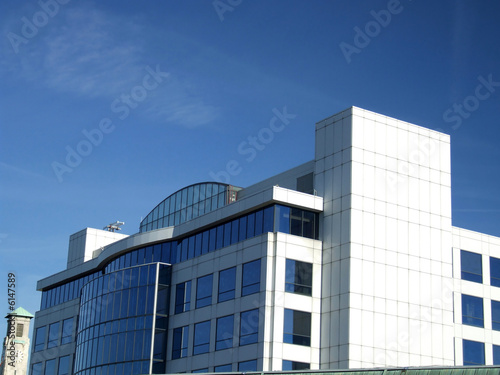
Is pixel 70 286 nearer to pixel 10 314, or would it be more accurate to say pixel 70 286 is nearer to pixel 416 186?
pixel 10 314

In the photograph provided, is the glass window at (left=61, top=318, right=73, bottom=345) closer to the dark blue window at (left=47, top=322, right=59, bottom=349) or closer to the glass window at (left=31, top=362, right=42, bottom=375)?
the dark blue window at (left=47, top=322, right=59, bottom=349)

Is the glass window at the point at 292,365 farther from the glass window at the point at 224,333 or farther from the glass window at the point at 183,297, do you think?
the glass window at the point at 183,297

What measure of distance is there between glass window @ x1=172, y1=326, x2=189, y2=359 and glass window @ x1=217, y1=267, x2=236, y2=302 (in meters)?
4.03

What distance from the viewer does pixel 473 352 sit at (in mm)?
57344

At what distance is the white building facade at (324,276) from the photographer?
165ft

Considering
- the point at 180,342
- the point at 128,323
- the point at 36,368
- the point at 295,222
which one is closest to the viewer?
the point at 295,222

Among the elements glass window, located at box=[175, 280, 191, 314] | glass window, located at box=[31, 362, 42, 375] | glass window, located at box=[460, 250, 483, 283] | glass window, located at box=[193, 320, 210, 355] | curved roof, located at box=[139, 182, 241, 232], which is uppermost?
curved roof, located at box=[139, 182, 241, 232]

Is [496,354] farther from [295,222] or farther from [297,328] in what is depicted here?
[295,222]

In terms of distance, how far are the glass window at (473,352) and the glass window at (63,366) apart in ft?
107

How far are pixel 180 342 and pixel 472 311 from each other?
20.4m

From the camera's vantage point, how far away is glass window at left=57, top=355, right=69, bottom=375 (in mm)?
70125

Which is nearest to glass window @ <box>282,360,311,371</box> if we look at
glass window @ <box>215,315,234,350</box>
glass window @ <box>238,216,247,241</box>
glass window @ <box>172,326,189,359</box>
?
glass window @ <box>215,315,234,350</box>

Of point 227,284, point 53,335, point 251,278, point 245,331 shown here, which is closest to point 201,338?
point 227,284

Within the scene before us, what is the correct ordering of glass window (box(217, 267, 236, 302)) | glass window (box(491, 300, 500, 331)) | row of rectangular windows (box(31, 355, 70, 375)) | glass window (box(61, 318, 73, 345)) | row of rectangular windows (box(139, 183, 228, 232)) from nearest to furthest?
glass window (box(217, 267, 236, 302)) < glass window (box(491, 300, 500, 331)) < row of rectangular windows (box(139, 183, 228, 232)) < row of rectangular windows (box(31, 355, 70, 375)) < glass window (box(61, 318, 73, 345))
